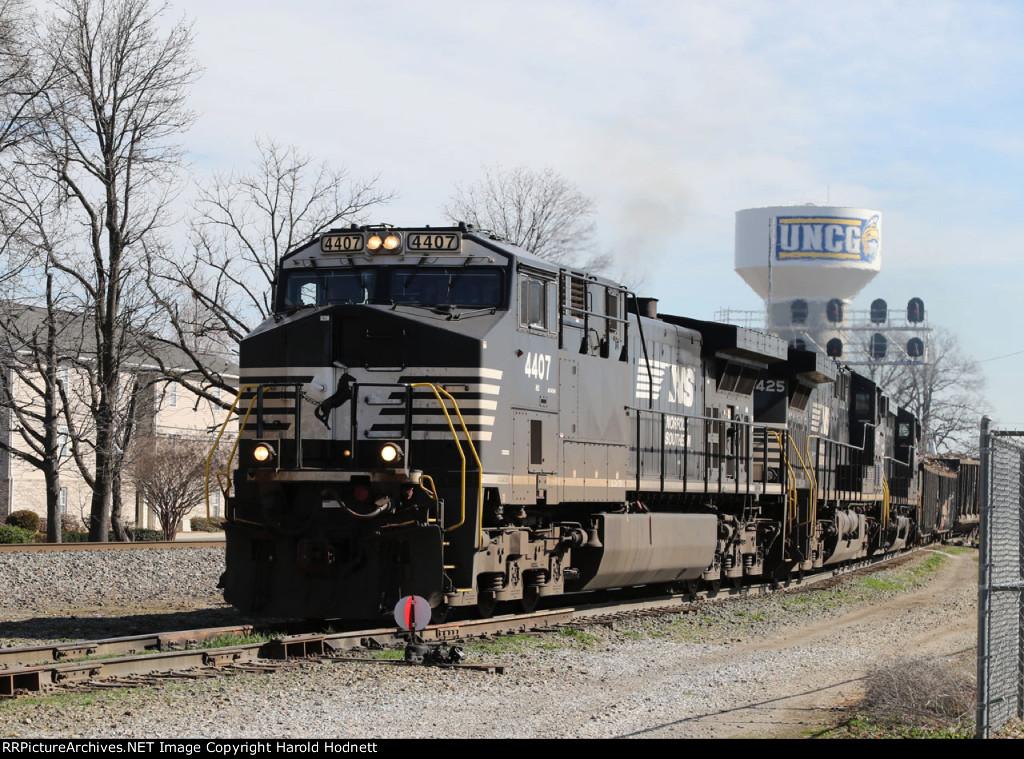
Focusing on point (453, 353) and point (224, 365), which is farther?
point (224, 365)

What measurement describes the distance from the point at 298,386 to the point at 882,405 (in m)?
21.3

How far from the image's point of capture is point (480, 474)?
1198 cm

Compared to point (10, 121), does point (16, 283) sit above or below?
below

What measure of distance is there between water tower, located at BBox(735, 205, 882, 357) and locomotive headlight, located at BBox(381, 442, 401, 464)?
255 feet

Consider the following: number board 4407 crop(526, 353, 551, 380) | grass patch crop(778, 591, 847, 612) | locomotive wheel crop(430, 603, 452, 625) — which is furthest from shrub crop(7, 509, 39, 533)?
number board 4407 crop(526, 353, 551, 380)

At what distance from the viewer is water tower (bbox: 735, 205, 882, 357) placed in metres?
87.6

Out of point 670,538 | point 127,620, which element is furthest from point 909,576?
point 127,620

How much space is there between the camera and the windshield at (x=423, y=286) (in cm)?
1280

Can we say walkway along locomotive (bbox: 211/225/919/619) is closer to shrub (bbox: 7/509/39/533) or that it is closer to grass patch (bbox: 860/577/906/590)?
grass patch (bbox: 860/577/906/590)

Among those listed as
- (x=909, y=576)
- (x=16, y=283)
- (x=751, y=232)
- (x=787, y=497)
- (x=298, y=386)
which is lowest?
(x=909, y=576)

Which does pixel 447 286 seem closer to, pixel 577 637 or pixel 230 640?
pixel 577 637

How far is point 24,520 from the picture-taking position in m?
41.8

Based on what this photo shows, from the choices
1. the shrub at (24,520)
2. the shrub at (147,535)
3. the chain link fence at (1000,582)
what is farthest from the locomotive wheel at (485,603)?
the shrub at (24,520)
